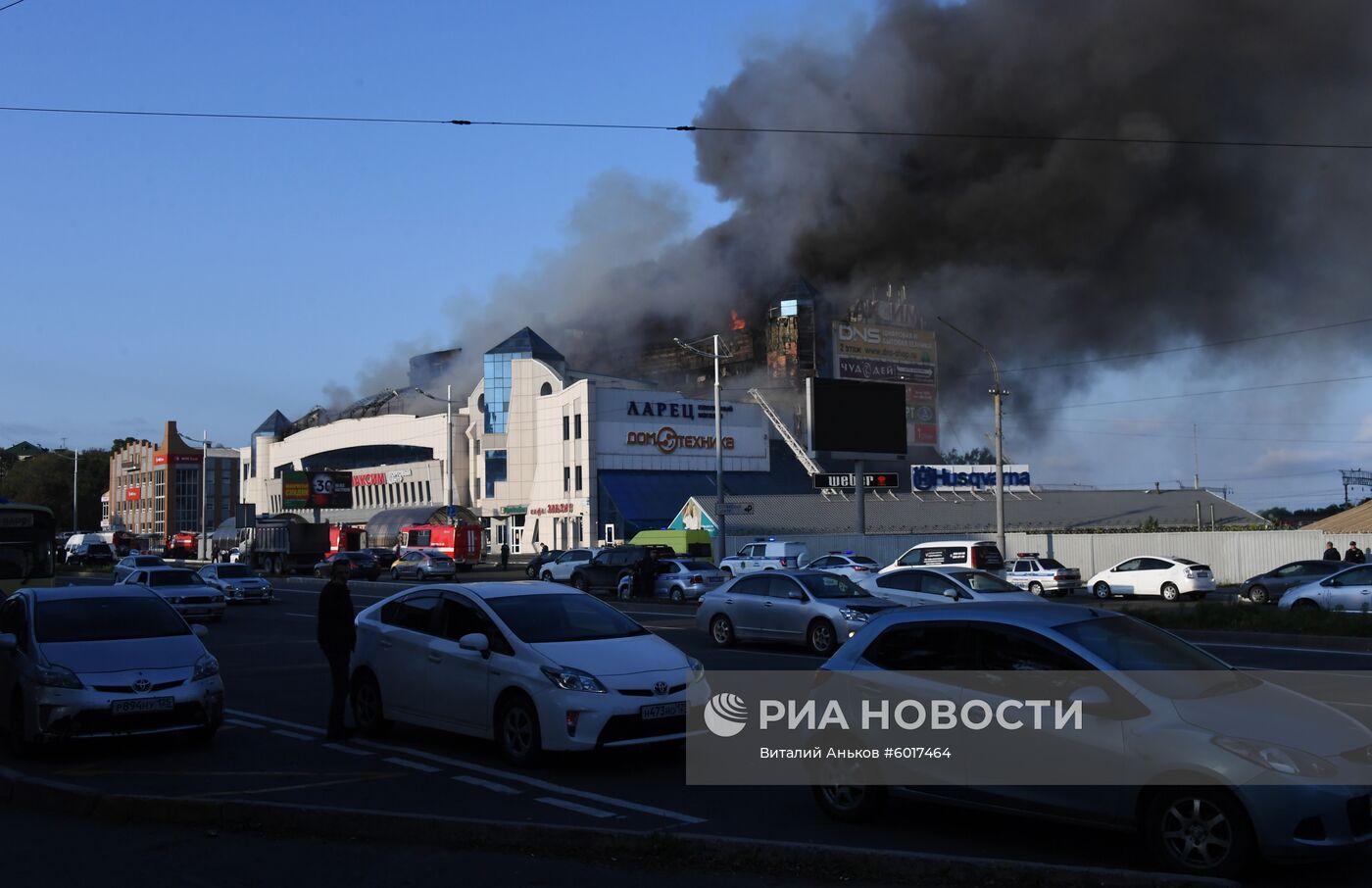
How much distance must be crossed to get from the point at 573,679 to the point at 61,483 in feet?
410

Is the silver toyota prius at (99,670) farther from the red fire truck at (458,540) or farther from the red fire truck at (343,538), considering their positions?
the red fire truck at (343,538)

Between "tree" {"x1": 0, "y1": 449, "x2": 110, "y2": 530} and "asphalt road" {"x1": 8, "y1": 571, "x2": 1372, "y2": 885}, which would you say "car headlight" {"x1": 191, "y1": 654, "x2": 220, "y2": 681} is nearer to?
"asphalt road" {"x1": 8, "y1": 571, "x2": 1372, "y2": 885}

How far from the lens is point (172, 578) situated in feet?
88.2

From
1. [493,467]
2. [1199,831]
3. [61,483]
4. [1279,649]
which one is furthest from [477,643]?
[61,483]

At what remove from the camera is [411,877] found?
6047mm

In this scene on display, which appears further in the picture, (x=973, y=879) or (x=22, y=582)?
(x=22, y=582)

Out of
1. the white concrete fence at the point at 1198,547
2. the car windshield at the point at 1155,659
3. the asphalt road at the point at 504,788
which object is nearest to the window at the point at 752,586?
the asphalt road at the point at 504,788

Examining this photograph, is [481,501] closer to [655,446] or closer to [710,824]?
[655,446]

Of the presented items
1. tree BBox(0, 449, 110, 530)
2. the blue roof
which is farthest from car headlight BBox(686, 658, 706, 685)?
tree BBox(0, 449, 110, 530)

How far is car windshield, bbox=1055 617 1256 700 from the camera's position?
19.7 ft

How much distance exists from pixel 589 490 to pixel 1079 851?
6122cm

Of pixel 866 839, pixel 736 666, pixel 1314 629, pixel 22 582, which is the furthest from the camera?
Answer: pixel 22 582

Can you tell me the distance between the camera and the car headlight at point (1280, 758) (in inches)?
210

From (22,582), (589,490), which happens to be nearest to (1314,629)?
(22,582)
